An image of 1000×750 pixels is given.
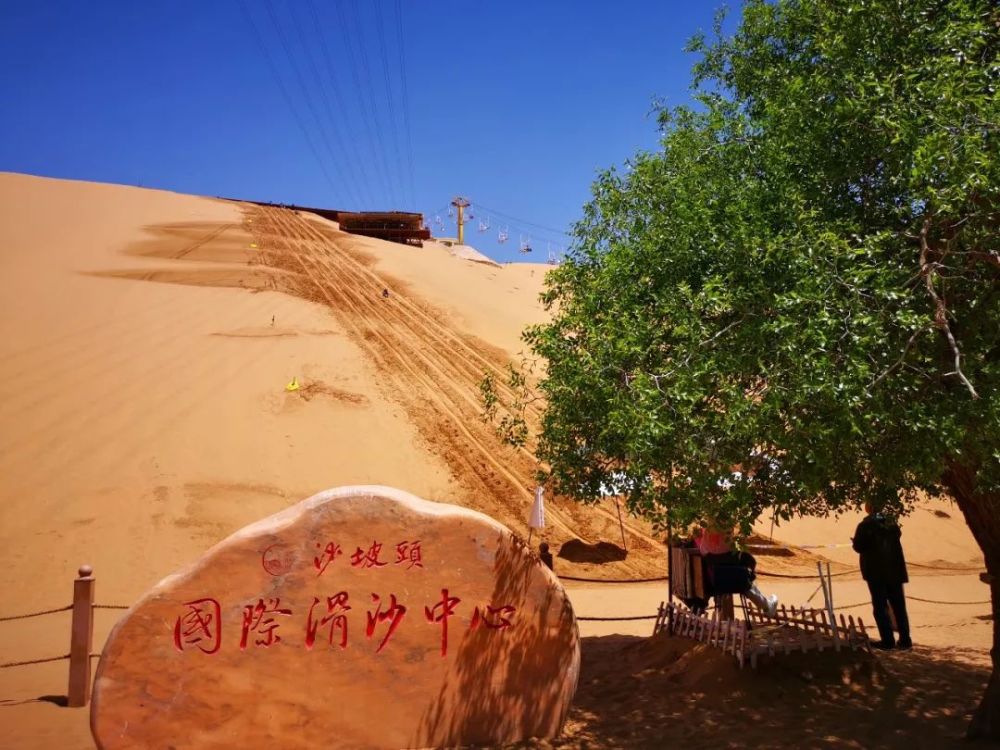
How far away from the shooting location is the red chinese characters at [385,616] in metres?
6.47

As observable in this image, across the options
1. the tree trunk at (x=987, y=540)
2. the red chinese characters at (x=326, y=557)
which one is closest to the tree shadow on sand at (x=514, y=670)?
the red chinese characters at (x=326, y=557)

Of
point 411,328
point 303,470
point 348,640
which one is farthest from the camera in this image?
point 411,328

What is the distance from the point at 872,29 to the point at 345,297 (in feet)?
76.9

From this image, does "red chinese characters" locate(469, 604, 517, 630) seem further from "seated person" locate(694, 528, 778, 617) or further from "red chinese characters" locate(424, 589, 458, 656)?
"seated person" locate(694, 528, 778, 617)

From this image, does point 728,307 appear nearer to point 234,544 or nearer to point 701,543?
point 701,543

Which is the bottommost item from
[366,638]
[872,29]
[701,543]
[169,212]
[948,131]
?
[366,638]

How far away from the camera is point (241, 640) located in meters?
6.19

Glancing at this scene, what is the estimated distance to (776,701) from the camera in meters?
7.35

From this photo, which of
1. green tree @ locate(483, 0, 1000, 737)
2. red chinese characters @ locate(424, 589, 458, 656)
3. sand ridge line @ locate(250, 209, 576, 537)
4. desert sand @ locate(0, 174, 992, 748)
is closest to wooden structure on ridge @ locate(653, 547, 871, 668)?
desert sand @ locate(0, 174, 992, 748)

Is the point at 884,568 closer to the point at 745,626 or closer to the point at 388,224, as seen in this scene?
the point at 745,626

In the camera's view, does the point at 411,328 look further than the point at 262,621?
Yes

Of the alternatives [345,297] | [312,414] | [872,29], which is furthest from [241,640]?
[345,297]

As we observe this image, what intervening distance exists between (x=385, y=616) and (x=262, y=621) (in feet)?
3.26

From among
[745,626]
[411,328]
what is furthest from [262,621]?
[411,328]
